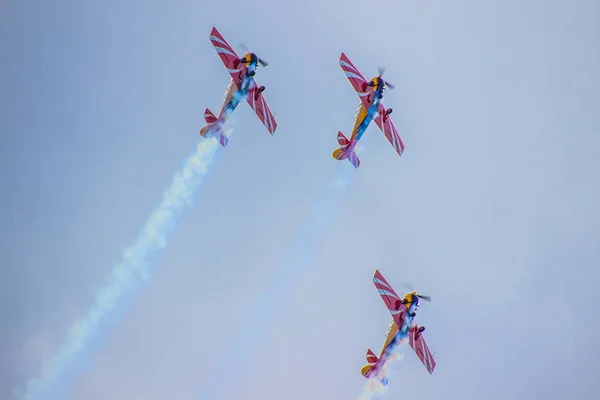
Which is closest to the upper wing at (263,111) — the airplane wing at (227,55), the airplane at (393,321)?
the airplane wing at (227,55)

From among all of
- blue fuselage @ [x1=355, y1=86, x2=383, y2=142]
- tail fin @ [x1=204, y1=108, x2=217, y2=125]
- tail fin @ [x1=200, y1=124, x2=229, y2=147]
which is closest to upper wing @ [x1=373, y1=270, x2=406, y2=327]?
blue fuselage @ [x1=355, y1=86, x2=383, y2=142]

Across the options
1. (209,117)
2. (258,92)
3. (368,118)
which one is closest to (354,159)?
(368,118)

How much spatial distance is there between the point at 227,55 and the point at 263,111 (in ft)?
23.0

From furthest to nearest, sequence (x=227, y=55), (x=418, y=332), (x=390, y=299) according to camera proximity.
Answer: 1. (x=418, y=332)
2. (x=390, y=299)
3. (x=227, y=55)

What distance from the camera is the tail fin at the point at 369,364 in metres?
90.5

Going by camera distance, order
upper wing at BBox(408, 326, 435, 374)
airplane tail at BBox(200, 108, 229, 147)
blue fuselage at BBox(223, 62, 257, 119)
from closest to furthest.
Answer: blue fuselage at BBox(223, 62, 257, 119), airplane tail at BBox(200, 108, 229, 147), upper wing at BBox(408, 326, 435, 374)

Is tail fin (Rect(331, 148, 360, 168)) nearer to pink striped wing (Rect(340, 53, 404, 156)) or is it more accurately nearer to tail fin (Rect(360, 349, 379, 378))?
pink striped wing (Rect(340, 53, 404, 156))

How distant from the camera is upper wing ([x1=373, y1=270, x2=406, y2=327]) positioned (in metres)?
90.4

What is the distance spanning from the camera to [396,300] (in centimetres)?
9062

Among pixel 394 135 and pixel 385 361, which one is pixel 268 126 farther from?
pixel 385 361

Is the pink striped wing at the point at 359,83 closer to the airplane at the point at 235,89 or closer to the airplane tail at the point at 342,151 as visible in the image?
the airplane tail at the point at 342,151

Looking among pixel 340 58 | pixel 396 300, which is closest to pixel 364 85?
pixel 340 58

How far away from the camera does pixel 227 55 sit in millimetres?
89000

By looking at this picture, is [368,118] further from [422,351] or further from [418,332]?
[422,351]
